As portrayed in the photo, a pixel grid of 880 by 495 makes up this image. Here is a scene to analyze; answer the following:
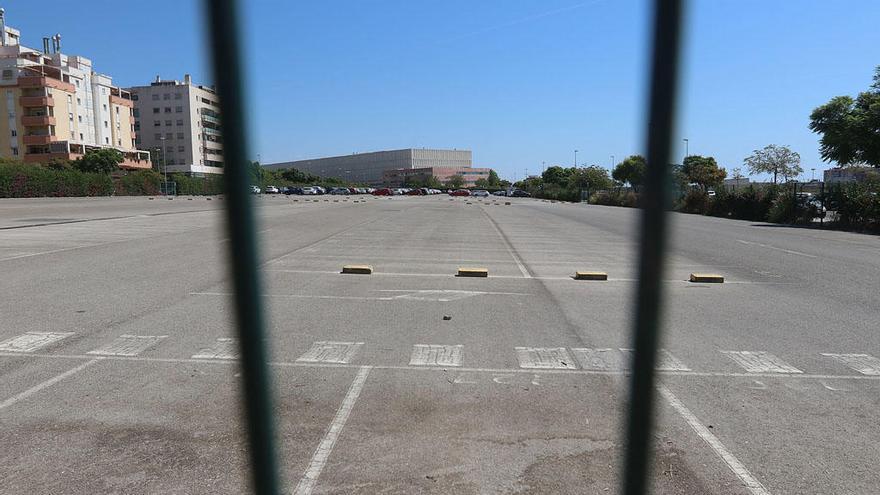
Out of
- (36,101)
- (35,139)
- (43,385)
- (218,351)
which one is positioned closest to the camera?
(43,385)

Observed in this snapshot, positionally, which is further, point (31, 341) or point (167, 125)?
point (167, 125)

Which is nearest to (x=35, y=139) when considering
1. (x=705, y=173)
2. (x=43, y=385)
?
(x=705, y=173)

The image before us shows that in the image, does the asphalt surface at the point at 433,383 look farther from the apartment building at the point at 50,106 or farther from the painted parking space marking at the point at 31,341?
the apartment building at the point at 50,106

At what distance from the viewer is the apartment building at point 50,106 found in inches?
3359

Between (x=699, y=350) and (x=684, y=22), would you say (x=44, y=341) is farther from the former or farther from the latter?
(x=684, y=22)

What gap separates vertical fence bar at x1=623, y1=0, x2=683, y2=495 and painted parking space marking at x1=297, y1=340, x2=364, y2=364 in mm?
4918

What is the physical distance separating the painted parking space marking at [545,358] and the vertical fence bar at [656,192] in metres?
4.64

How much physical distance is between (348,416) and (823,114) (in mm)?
28973

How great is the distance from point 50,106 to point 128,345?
312 feet

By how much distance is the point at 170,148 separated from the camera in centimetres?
12281

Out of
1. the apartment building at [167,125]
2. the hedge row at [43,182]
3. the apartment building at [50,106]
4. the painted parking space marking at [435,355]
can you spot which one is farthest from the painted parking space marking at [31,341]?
the apartment building at [167,125]

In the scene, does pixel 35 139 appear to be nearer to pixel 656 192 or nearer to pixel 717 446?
pixel 717 446

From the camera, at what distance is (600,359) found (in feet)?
20.0

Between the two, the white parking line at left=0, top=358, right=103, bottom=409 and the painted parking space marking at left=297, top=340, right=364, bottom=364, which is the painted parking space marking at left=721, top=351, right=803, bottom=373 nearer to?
the painted parking space marking at left=297, top=340, right=364, bottom=364
